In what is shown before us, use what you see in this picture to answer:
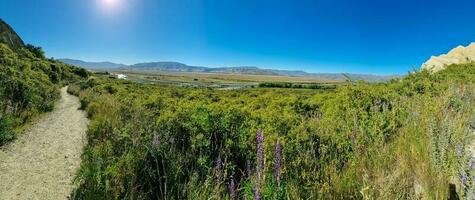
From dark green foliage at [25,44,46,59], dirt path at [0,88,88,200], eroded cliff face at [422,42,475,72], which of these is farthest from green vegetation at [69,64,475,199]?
dark green foliage at [25,44,46,59]

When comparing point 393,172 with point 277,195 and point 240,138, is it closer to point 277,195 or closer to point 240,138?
point 277,195

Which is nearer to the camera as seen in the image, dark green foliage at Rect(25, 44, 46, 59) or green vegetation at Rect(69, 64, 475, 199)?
green vegetation at Rect(69, 64, 475, 199)

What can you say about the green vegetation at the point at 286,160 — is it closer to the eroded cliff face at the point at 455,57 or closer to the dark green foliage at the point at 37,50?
the eroded cliff face at the point at 455,57

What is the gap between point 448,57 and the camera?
36.8 metres

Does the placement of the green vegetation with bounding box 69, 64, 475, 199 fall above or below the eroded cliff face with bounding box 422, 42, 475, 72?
below

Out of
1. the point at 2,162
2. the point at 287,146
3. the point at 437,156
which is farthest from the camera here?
the point at 2,162

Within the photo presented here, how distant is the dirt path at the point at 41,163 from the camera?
641 cm

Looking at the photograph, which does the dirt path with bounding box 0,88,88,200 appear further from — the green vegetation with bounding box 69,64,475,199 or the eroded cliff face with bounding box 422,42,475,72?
the eroded cliff face with bounding box 422,42,475,72

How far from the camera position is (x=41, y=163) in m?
8.35

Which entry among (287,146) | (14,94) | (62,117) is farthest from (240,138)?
(14,94)

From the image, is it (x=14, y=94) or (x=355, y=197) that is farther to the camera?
(x=14, y=94)

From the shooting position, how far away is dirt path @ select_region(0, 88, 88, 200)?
6.41 meters

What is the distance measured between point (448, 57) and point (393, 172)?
41.5 meters

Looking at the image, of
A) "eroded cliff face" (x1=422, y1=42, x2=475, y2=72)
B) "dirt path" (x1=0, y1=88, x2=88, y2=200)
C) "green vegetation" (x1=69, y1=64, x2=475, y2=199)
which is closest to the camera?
"green vegetation" (x1=69, y1=64, x2=475, y2=199)
